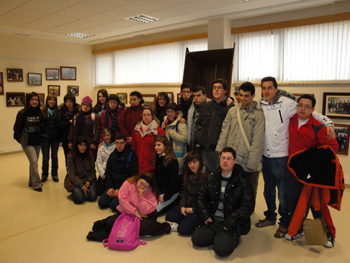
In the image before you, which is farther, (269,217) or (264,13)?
(264,13)

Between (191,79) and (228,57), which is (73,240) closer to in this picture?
(191,79)

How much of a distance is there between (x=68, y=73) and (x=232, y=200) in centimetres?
731

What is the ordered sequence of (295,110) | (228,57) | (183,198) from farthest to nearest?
(228,57), (183,198), (295,110)

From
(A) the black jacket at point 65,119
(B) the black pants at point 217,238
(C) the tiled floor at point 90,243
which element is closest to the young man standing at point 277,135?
(C) the tiled floor at point 90,243

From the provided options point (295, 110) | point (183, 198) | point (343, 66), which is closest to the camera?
point (295, 110)

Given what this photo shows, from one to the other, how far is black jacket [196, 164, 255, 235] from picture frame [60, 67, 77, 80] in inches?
273

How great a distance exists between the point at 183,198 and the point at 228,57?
301 centimetres

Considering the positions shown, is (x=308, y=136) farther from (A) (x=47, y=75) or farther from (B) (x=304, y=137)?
(A) (x=47, y=75)

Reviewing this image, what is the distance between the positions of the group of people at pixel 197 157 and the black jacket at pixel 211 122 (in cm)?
1

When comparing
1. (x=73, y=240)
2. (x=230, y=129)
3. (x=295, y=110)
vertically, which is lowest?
(x=73, y=240)

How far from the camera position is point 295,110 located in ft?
9.29

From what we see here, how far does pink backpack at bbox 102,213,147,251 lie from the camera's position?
2.72 meters

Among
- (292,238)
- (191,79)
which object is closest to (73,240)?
(292,238)

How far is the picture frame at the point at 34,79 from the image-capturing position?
24.7 ft
